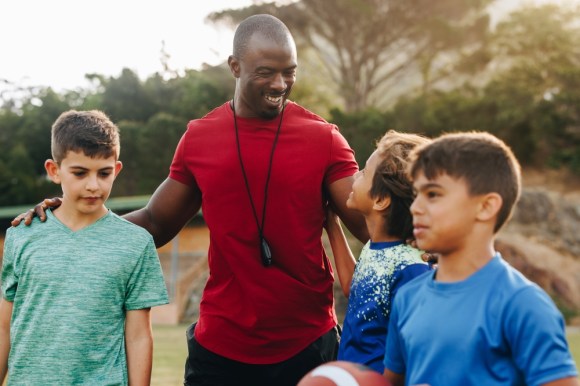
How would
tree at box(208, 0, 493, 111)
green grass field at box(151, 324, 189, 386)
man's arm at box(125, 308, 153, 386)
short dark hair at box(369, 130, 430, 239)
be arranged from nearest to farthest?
short dark hair at box(369, 130, 430, 239) → man's arm at box(125, 308, 153, 386) → green grass field at box(151, 324, 189, 386) → tree at box(208, 0, 493, 111)

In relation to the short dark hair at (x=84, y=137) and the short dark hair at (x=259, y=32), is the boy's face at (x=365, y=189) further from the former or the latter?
the short dark hair at (x=84, y=137)

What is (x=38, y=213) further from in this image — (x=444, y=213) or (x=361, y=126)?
(x=361, y=126)

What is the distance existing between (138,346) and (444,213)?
1.58 meters

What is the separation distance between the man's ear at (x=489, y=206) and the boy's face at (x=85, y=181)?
1.70 metres

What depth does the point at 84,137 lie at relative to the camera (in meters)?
3.83

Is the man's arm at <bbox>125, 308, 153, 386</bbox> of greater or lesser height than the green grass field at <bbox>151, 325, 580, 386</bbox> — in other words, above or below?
above

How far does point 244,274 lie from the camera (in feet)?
13.3

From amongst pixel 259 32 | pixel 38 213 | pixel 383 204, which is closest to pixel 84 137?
pixel 38 213

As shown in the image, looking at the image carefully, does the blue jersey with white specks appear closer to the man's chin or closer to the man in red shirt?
the man in red shirt

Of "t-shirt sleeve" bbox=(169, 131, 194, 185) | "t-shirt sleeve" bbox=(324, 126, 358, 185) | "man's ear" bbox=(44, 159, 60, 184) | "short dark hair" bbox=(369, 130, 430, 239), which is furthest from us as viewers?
"t-shirt sleeve" bbox=(169, 131, 194, 185)

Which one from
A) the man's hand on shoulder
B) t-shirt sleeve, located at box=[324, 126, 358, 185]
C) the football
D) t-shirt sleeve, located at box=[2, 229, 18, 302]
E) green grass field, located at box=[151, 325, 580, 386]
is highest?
t-shirt sleeve, located at box=[324, 126, 358, 185]

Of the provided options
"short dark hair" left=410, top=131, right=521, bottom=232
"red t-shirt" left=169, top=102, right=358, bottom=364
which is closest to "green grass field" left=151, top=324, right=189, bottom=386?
"red t-shirt" left=169, top=102, right=358, bottom=364

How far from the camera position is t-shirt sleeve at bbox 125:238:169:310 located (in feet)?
12.5

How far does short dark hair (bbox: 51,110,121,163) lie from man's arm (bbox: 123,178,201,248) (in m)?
0.53
